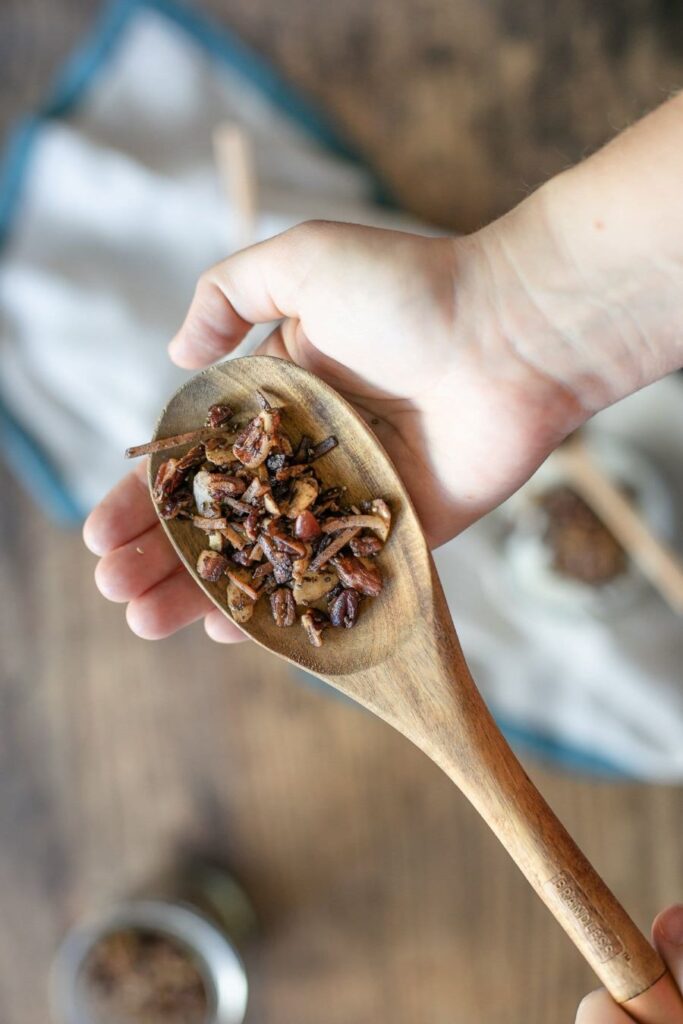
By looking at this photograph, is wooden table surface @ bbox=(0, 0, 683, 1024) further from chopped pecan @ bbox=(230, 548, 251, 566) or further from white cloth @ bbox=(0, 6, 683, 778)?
chopped pecan @ bbox=(230, 548, 251, 566)

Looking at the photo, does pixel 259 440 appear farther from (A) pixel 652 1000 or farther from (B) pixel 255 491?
(A) pixel 652 1000

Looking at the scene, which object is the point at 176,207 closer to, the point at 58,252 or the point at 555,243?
the point at 58,252

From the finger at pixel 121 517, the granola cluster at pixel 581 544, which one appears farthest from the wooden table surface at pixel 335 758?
the finger at pixel 121 517

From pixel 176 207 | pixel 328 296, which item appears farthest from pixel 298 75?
pixel 328 296

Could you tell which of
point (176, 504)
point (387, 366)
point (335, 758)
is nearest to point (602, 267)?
point (387, 366)

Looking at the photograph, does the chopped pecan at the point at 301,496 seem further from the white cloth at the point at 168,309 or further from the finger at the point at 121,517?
the white cloth at the point at 168,309
